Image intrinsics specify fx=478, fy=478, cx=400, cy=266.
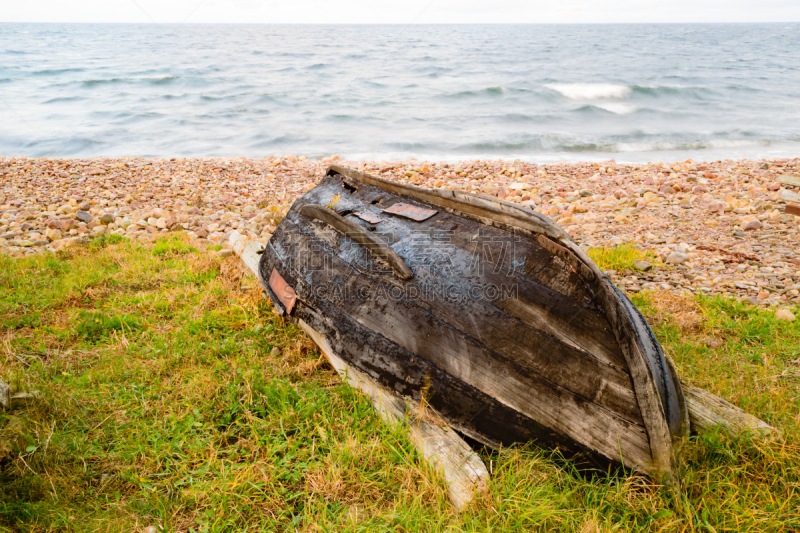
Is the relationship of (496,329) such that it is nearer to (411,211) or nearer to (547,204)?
(411,211)

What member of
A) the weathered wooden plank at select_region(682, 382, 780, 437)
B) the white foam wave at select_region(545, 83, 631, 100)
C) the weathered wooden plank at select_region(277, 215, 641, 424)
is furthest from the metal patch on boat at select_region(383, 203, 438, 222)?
the white foam wave at select_region(545, 83, 631, 100)

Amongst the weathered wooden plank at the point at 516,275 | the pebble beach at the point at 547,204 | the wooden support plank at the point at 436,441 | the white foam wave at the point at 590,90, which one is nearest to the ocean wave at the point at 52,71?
the pebble beach at the point at 547,204

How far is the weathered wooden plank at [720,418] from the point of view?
221 cm

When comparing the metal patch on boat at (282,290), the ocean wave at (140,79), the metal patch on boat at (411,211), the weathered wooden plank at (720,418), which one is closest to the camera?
the weathered wooden plank at (720,418)

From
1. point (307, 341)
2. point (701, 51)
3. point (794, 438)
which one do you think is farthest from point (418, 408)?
point (701, 51)

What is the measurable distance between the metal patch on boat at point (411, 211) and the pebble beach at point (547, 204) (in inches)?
87.3

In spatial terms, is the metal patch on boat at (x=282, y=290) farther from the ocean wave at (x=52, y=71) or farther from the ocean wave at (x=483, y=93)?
the ocean wave at (x=52, y=71)

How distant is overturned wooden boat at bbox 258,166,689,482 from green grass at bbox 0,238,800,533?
0.19 m

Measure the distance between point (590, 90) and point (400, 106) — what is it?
26.5ft

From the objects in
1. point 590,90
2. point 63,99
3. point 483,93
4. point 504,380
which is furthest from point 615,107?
point 63,99

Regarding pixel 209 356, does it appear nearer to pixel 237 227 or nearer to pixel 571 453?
pixel 571 453

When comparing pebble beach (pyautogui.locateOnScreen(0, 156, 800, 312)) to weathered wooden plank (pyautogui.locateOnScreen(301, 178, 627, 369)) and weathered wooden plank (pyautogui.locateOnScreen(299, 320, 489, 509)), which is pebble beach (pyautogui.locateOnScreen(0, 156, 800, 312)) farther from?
weathered wooden plank (pyautogui.locateOnScreen(299, 320, 489, 509))

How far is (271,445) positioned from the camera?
2400 mm

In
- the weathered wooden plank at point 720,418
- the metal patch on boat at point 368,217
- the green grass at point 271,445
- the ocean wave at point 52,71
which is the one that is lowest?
the green grass at point 271,445
